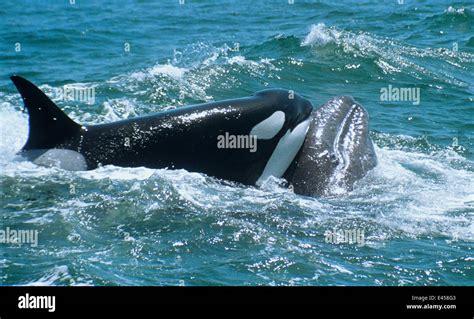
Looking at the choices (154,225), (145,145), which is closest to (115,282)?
(154,225)

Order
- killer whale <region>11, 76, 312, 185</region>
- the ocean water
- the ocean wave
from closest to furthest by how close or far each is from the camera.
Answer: the ocean water < killer whale <region>11, 76, 312, 185</region> < the ocean wave

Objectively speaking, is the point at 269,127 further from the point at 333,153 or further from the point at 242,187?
the point at 333,153

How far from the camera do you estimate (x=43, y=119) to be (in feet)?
44.8

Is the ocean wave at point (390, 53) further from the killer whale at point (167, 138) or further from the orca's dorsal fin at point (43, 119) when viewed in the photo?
the orca's dorsal fin at point (43, 119)

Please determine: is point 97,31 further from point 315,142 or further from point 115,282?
point 115,282

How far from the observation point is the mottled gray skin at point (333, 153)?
15.1 metres

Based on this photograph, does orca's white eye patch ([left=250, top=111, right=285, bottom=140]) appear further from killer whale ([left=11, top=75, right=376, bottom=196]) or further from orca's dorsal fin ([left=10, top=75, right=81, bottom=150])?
orca's dorsal fin ([left=10, top=75, right=81, bottom=150])

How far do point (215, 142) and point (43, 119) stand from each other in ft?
9.03

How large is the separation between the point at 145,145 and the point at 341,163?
369cm

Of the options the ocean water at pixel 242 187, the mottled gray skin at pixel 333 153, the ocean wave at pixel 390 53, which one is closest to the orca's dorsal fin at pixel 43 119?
the ocean water at pixel 242 187

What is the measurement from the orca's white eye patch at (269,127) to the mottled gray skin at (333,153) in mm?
819

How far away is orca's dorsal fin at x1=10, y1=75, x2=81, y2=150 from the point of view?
13.6m

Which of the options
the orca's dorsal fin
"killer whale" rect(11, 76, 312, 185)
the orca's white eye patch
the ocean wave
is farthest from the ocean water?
the orca's white eye patch

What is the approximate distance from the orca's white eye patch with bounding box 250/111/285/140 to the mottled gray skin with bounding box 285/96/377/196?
2.69 ft
